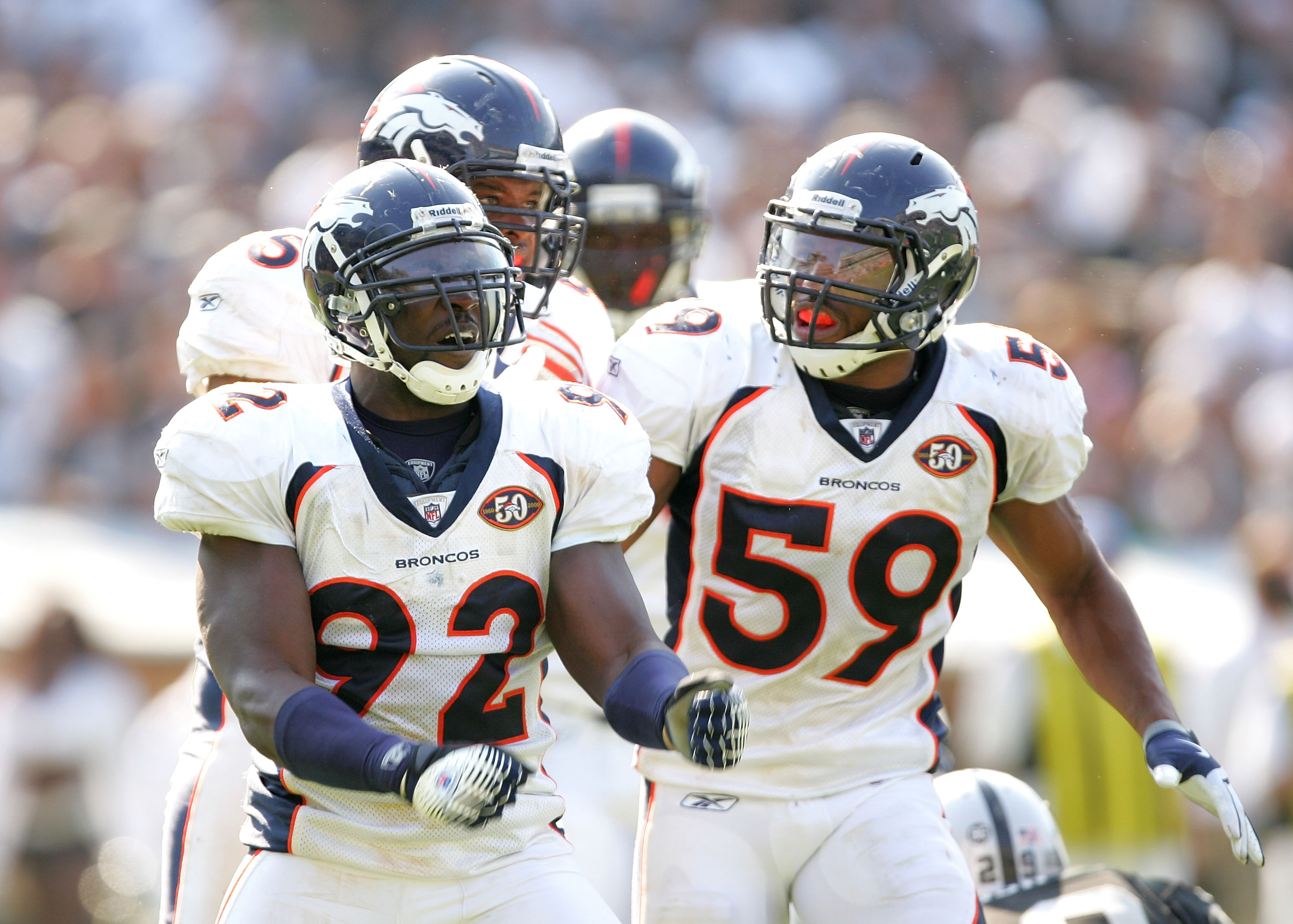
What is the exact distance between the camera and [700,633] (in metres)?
3.45

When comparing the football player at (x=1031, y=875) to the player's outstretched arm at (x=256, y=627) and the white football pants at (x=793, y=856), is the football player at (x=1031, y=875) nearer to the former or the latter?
the white football pants at (x=793, y=856)

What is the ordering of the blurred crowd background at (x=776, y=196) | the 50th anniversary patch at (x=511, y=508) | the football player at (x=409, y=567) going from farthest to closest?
the blurred crowd background at (x=776, y=196) < the 50th anniversary patch at (x=511, y=508) < the football player at (x=409, y=567)

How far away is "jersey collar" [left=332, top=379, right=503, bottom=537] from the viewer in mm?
2764

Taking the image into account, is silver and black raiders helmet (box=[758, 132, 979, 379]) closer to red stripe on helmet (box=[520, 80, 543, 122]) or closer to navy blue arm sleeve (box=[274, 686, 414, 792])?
red stripe on helmet (box=[520, 80, 543, 122])

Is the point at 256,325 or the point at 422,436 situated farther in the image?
the point at 256,325

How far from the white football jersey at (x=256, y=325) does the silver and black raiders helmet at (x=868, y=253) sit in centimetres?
104

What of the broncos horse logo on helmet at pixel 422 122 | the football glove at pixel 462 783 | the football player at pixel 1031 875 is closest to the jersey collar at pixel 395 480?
the football glove at pixel 462 783

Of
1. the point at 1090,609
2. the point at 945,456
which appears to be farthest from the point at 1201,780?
the point at 945,456

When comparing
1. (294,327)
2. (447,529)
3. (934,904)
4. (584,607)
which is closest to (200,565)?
(447,529)

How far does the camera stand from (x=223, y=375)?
3703 millimetres

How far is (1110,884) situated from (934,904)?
84 cm

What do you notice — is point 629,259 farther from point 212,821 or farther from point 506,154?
point 212,821

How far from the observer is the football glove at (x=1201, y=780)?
3154 millimetres

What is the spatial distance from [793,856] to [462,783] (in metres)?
1.15
